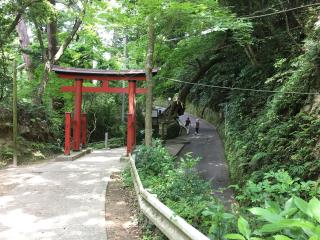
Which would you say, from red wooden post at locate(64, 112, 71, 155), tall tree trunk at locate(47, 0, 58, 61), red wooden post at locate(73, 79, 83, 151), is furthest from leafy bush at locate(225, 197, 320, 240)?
tall tree trunk at locate(47, 0, 58, 61)

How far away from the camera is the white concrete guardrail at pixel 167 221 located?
3535mm

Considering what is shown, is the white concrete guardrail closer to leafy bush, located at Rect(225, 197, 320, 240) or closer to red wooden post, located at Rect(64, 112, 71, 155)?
leafy bush, located at Rect(225, 197, 320, 240)

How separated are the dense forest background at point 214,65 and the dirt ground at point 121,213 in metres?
3.40

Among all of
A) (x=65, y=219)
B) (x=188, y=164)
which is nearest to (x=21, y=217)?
(x=65, y=219)

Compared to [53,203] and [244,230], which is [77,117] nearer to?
[53,203]

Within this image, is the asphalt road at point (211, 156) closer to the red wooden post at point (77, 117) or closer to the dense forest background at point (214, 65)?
the dense forest background at point (214, 65)

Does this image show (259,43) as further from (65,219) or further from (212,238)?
(212,238)

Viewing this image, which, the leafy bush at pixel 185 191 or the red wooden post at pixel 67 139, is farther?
the red wooden post at pixel 67 139

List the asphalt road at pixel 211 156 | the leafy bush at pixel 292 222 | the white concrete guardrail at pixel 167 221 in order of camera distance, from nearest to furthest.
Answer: the leafy bush at pixel 292 222 → the white concrete guardrail at pixel 167 221 → the asphalt road at pixel 211 156

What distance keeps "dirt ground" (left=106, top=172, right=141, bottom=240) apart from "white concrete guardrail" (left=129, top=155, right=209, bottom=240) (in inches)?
16.9

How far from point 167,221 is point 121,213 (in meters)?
2.49

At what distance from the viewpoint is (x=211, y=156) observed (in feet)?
67.1

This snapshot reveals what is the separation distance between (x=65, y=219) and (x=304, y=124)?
19.2ft

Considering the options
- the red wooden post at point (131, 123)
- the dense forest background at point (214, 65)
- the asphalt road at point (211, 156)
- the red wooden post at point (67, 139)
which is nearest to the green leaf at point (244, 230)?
the dense forest background at point (214, 65)
